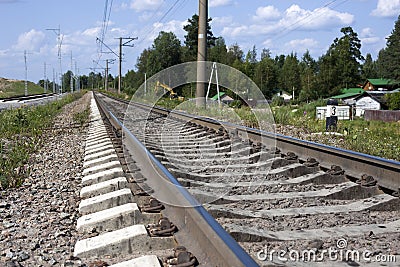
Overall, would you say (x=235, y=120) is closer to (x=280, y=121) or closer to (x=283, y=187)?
(x=280, y=121)

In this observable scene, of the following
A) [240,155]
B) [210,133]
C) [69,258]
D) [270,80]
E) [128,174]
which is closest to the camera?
[69,258]

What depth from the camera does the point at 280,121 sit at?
11.8 meters

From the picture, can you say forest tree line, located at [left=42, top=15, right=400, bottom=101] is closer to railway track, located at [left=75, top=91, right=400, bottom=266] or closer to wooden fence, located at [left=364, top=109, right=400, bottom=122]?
wooden fence, located at [left=364, top=109, right=400, bottom=122]

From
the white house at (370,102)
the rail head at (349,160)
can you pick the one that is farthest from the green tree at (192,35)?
the rail head at (349,160)

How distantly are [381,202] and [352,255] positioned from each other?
44.5 inches

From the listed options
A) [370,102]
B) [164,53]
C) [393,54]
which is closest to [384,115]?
[370,102]

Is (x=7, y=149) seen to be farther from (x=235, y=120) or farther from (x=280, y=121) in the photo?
(x=280, y=121)

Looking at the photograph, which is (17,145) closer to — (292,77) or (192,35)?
(192,35)

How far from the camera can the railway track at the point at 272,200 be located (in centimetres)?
264

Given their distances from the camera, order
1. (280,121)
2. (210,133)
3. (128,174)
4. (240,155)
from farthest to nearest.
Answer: (280,121) → (210,133) → (240,155) → (128,174)

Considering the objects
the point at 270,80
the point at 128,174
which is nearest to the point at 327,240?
the point at 128,174

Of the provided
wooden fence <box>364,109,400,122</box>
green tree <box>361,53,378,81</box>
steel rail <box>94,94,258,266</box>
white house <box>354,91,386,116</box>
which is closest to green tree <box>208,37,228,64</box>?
white house <box>354,91,386,116</box>

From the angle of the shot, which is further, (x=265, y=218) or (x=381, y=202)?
(x=381, y=202)

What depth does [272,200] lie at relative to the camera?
393 centimetres
